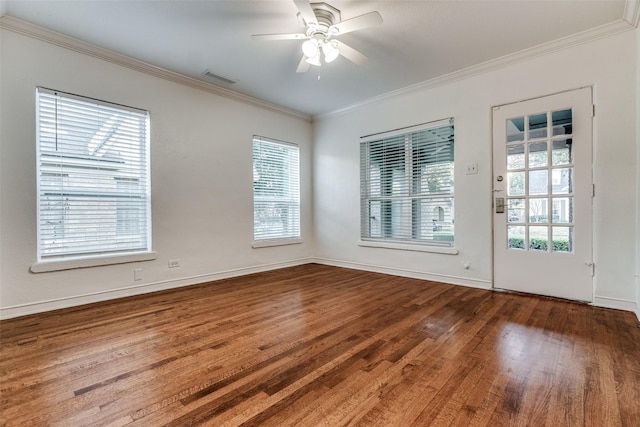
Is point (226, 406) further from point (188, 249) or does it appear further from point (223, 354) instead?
point (188, 249)

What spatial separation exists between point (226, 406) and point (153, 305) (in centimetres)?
204

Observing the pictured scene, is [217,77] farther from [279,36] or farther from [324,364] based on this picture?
[324,364]

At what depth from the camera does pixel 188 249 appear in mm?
3881

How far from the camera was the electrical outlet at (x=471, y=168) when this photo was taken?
3.62 metres

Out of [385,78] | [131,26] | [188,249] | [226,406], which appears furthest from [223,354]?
[385,78]

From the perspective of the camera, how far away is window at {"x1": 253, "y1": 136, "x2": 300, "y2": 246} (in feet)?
15.5

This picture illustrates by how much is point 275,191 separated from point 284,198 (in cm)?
23

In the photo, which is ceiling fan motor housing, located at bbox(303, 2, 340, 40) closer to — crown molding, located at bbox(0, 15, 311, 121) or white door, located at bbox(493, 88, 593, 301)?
crown molding, located at bbox(0, 15, 311, 121)

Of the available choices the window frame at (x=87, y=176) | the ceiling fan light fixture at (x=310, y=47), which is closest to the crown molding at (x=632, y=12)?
the ceiling fan light fixture at (x=310, y=47)

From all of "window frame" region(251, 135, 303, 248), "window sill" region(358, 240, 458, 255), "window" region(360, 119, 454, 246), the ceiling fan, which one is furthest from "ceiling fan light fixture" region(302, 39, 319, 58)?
"window sill" region(358, 240, 458, 255)

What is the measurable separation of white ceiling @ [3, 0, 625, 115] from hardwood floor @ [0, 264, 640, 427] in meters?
2.70

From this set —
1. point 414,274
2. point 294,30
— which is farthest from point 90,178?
point 414,274

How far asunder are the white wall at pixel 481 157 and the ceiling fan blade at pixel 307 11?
2.22 m

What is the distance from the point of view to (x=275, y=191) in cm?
498
